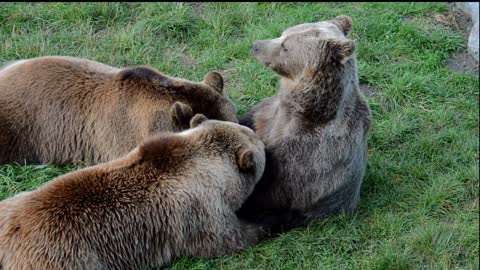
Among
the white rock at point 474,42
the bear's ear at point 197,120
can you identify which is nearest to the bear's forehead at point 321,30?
the bear's ear at point 197,120

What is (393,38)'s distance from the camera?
9.39 m

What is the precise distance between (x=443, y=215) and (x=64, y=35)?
4.94 meters

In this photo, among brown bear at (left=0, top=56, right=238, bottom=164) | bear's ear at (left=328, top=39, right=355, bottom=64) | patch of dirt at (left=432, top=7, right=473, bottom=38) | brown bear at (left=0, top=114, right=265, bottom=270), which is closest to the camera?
brown bear at (left=0, top=114, right=265, bottom=270)

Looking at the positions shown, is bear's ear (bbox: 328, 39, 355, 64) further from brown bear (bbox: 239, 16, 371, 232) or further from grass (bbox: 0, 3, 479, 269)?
grass (bbox: 0, 3, 479, 269)

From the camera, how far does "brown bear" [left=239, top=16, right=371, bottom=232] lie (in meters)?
6.64

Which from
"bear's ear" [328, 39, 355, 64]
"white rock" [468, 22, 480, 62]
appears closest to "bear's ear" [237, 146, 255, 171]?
"bear's ear" [328, 39, 355, 64]

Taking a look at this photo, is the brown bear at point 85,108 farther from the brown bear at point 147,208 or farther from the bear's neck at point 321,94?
the bear's neck at point 321,94

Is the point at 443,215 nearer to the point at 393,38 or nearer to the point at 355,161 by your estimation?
the point at 355,161

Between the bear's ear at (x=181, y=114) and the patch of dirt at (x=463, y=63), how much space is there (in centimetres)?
376

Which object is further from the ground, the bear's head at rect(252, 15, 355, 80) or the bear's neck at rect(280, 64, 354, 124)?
the bear's head at rect(252, 15, 355, 80)

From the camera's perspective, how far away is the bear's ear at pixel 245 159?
6.21 metres

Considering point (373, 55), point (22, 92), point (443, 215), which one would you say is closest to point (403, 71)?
point (373, 55)

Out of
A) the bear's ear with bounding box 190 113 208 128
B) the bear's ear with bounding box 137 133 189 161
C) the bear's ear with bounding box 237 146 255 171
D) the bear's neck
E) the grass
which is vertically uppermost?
the bear's neck

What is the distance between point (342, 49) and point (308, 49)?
1.19 feet
